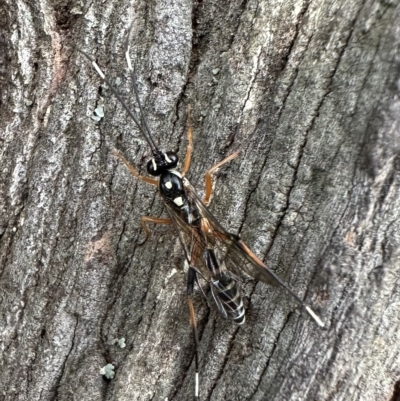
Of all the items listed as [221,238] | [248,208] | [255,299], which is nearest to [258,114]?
[248,208]

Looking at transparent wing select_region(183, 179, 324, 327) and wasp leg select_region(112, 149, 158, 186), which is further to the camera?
wasp leg select_region(112, 149, 158, 186)

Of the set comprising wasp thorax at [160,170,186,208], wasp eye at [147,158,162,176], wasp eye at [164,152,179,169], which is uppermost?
wasp eye at [164,152,179,169]

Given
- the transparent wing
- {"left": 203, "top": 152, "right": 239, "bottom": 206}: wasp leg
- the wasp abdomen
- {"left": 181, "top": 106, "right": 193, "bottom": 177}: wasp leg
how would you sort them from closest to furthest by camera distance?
the transparent wing < the wasp abdomen < {"left": 203, "top": 152, "right": 239, "bottom": 206}: wasp leg < {"left": 181, "top": 106, "right": 193, "bottom": 177}: wasp leg

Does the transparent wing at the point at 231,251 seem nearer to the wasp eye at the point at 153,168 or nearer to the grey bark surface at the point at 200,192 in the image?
the grey bark surface at the point at 200,192

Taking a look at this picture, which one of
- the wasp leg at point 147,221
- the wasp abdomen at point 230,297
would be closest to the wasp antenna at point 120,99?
the wasp leg at point 147,221

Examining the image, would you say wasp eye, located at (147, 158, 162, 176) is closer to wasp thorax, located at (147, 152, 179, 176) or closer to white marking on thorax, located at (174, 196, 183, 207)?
wasp thorax, located at (147, 152, 179, 176)

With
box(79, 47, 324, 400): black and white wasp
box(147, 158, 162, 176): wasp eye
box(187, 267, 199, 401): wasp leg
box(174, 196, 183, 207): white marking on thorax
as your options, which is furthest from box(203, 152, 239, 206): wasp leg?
box(187, 267, 199, 401): wasp leg

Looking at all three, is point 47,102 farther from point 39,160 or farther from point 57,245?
point 57,245
